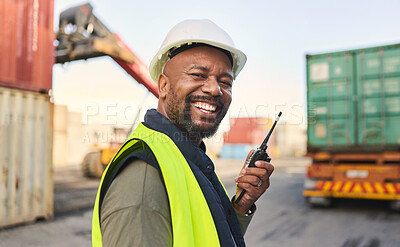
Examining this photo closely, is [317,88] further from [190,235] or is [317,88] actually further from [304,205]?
[190,235]

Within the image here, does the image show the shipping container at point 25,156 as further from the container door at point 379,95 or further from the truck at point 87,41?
the container door at point 379,95

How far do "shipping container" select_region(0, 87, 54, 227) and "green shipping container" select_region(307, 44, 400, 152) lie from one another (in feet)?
19.8

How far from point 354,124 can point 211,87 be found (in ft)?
23.4

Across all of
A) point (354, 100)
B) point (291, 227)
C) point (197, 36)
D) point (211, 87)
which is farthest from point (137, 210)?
point (354, 100)

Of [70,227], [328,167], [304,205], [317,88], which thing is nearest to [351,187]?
[328,167]

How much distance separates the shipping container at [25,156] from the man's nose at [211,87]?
19.0ft

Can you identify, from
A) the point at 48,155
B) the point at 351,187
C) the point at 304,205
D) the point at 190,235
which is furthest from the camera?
the point at 304,205

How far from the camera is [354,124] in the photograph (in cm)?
766

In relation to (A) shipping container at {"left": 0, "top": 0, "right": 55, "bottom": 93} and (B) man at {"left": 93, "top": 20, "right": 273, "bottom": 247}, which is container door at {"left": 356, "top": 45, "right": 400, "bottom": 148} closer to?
(B) man at {"left": 93, "top": 20, "right": 273, "bottom": 247}

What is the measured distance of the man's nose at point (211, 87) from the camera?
153 centimetres

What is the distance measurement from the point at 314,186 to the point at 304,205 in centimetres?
111

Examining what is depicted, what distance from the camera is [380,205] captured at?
27.6 ft

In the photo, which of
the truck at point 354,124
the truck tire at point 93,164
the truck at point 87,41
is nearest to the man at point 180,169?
the truck at point 354,124

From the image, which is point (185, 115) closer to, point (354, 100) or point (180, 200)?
point (180, 200)
